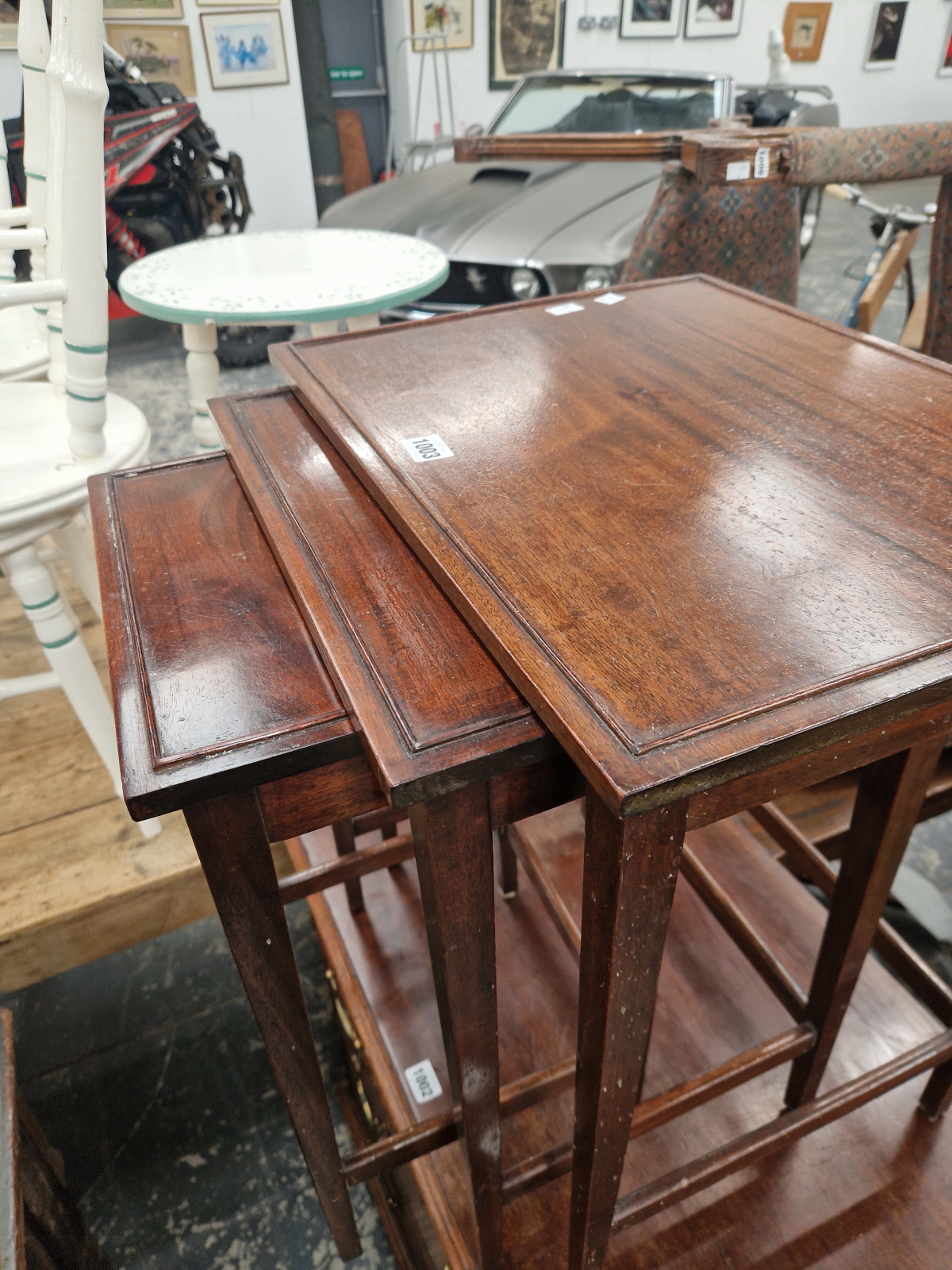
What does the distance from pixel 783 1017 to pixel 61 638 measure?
109cm

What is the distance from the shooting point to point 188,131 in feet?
10.7

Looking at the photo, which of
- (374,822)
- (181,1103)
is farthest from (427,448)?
(181,1103)

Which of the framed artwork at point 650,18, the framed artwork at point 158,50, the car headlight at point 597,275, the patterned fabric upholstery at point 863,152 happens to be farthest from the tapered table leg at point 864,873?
the framed artwork at point 650,18

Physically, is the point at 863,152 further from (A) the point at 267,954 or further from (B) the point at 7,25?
(B) the point at 7,25

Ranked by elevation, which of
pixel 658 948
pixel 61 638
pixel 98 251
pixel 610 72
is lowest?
pixel 61 638

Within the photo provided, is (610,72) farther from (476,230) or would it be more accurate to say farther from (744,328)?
(744,328)

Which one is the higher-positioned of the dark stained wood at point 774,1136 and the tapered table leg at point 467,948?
the tapered table leg at point 467,948

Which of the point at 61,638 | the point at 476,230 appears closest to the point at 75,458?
the point at 61,638

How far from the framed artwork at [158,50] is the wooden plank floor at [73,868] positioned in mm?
3233

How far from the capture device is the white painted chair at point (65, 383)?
2.92 feet

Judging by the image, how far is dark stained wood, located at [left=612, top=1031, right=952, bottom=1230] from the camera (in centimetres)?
76

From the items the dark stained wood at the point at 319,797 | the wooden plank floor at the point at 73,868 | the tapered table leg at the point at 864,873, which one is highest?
the dark stained wood at the point at 319,797

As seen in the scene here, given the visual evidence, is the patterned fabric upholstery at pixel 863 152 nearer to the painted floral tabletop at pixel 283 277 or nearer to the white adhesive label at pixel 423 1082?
the painted floral tabletop at pixel 283 277

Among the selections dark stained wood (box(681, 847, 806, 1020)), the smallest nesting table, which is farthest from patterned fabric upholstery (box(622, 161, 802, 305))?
dark stained wood (box(681, 847, 806, 1020))
